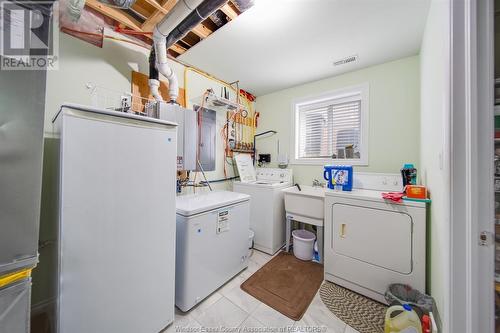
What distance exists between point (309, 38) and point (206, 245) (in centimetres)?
223

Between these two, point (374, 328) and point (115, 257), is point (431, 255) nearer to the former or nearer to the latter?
point (374, 328)

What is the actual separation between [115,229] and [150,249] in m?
0.26

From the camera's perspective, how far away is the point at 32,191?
0.65 metres

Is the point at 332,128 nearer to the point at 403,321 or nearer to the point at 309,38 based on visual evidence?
A: the point at 309,38

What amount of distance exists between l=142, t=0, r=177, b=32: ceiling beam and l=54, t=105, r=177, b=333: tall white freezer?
1.07m

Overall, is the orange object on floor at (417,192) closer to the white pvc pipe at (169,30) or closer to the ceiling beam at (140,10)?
the white pvc pipe at (169,30)

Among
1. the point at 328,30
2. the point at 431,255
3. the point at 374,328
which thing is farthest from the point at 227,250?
the point at 328,30

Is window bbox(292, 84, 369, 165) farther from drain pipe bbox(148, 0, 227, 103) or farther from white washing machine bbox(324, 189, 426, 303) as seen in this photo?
drain pipe bbox(148, 0, 227, 103)

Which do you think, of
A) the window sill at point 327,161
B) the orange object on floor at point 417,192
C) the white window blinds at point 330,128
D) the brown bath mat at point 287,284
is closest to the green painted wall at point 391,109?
the window sill at point 327,161

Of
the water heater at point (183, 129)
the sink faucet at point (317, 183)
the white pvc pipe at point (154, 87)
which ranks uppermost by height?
the white pvc pipe at point (154, 87)

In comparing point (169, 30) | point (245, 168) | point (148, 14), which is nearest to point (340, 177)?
point (245, 168)

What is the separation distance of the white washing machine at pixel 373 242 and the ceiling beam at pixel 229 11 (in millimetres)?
1922

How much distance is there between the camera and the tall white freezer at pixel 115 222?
0.86 m

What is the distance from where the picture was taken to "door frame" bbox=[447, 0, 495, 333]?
2.58 ft
